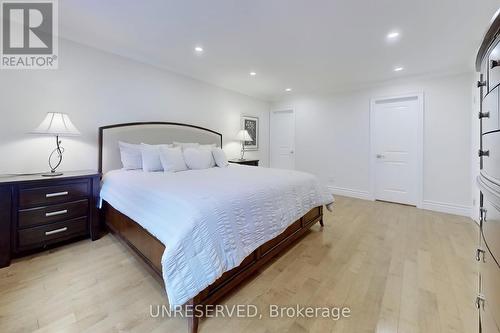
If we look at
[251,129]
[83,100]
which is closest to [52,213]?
[83,100]

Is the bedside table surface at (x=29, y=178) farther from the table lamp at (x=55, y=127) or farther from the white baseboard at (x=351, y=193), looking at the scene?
the white baseboard at (x=351, y=193)

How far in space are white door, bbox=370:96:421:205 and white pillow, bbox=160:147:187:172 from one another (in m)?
3.75

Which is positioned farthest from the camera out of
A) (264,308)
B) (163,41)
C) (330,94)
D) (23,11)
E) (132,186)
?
(330,94)

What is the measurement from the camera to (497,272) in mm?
716

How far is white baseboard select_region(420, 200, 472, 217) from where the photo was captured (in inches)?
137

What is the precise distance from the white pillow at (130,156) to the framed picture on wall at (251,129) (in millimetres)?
2757

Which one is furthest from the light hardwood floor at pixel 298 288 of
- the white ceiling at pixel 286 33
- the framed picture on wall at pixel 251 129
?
the framed picture on wall at pixel 251 129

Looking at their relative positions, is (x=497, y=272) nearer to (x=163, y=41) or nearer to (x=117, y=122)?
(x=163, y=41)

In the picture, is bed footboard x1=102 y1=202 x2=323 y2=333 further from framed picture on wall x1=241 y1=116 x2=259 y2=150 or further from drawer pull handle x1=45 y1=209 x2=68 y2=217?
framed picture on wall x1=241 y1=116 x2=259 y2=150

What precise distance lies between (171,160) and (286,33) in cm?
209

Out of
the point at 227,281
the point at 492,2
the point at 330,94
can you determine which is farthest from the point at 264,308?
the point at 330,94

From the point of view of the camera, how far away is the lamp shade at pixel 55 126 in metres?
2.21

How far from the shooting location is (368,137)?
14.5 ft

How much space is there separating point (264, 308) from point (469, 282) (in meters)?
1.72
